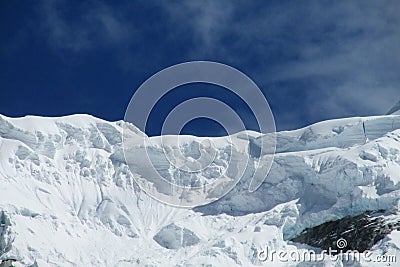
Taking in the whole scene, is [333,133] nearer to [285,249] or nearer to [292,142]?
[292,142]

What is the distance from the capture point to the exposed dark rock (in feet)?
484

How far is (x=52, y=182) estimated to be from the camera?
192 meters

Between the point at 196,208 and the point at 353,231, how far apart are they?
49656 millimetres

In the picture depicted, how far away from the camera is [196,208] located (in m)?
188

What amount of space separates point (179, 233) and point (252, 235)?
19906 mm

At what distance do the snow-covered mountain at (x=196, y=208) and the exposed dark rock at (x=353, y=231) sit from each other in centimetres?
189

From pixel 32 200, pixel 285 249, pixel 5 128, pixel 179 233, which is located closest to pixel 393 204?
pixel 285 249
